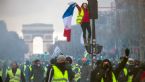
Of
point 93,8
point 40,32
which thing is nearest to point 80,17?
point 93,8

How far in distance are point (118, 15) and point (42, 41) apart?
103 metres

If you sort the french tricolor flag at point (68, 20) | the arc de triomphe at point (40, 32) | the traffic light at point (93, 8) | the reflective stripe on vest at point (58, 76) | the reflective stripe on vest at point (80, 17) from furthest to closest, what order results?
the arc de triomphe at point (40, 32)
the french tricolor flag at point (68, 20)
the reflective stripe on vest at point (80, 17)
the traffic light at point (93, 8)
the reflective stripe on vest at point (58, 76)

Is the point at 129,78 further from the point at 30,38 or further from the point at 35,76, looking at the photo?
the point at 30,38

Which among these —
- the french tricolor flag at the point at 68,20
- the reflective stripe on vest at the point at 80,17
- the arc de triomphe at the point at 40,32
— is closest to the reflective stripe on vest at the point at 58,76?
the reflective stripe on vest at the point at 80,17

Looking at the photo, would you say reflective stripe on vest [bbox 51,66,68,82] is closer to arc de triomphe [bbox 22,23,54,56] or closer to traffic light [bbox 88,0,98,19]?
traffic light [bbox 88,0,98,19]

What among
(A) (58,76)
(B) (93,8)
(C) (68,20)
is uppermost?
(B) (93,8)

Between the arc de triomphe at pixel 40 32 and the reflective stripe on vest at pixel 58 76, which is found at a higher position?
the arc de triomphe at pixel 40 32

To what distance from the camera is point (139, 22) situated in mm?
69375

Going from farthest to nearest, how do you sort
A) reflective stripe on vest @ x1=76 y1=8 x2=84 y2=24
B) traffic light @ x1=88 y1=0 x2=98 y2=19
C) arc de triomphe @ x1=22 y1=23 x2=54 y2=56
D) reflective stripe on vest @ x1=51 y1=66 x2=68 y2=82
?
arc de triomphe @ x1=22 y1=23 x2=54 y2=56 < reflective stripe on vest @ x1=76 y1=8 x2=84 y2=24 < traffic light @ x1=88 y1=0 x2=98 y2=19 < reflective stripe on vest @ x1=51 y1=66 x2=68 y2=82

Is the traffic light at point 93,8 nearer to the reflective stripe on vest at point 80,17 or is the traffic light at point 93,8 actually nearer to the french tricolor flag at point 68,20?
the reflective stripe on vest at point 80,17

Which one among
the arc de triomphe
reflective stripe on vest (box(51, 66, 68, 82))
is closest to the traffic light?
reflective stripe on vest (box(51, 66, 68, 82))

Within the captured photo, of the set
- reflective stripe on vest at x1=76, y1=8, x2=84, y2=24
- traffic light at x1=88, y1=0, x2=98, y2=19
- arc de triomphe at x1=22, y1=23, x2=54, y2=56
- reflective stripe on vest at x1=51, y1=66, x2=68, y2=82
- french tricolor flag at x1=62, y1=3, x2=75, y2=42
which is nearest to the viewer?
reflective stripe on vest at x1=51, y1=66, x2=68, y2=82

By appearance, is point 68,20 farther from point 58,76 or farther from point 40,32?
point 40,32

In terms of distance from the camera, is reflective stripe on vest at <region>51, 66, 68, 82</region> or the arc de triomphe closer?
reflective stripe on vest at <region>51, 66, 68, 82</region>
